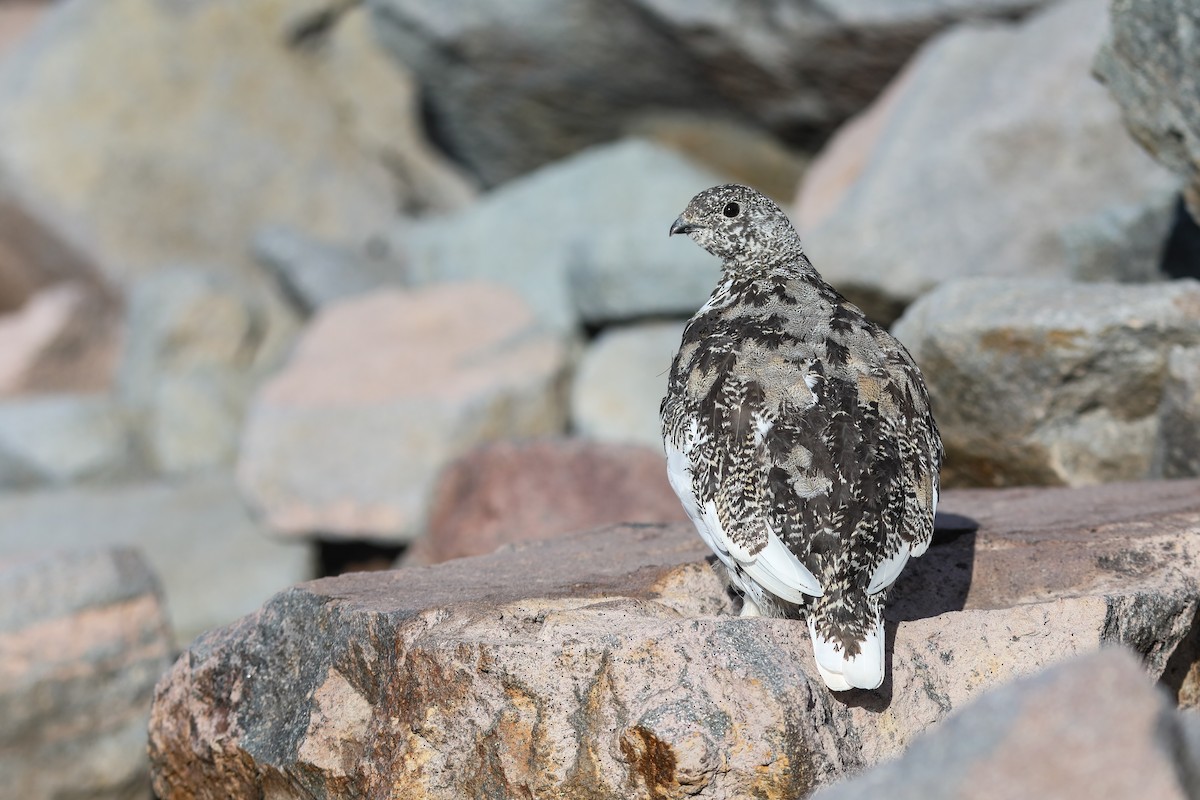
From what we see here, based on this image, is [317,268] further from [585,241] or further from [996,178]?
[996,178]

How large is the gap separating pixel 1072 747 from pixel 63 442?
419 inches

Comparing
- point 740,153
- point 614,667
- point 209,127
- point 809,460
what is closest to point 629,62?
point 740,153

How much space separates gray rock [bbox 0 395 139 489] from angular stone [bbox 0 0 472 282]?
1931 mm

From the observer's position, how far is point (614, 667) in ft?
12.9

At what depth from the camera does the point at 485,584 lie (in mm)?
4828

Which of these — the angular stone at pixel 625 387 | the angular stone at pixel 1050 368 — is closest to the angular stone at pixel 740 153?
the angular stone at pixel 625 387

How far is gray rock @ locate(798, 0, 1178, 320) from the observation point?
858cm

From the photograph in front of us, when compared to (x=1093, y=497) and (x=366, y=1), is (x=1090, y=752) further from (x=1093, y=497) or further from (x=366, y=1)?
(x=366, y=1)

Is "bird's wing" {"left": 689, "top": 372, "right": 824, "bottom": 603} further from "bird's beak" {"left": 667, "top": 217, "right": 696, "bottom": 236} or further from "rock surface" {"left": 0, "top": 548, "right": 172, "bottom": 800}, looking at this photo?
"rock surface" {"left": 0, "top": 548, "right": 172, "bottom": 800}

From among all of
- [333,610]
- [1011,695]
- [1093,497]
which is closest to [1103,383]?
[1093,497]

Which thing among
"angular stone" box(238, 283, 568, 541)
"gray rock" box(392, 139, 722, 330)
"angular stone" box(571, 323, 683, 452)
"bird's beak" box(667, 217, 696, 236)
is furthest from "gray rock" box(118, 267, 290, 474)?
"bird's beak" box(667, 217, 696, 236)

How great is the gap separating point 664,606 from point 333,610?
104 cm

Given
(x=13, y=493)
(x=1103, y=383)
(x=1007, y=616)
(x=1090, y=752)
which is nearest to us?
(x=1090, y=752)

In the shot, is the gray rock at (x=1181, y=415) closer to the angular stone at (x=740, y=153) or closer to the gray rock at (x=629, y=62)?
the gray rock at (x=629, y=62)
